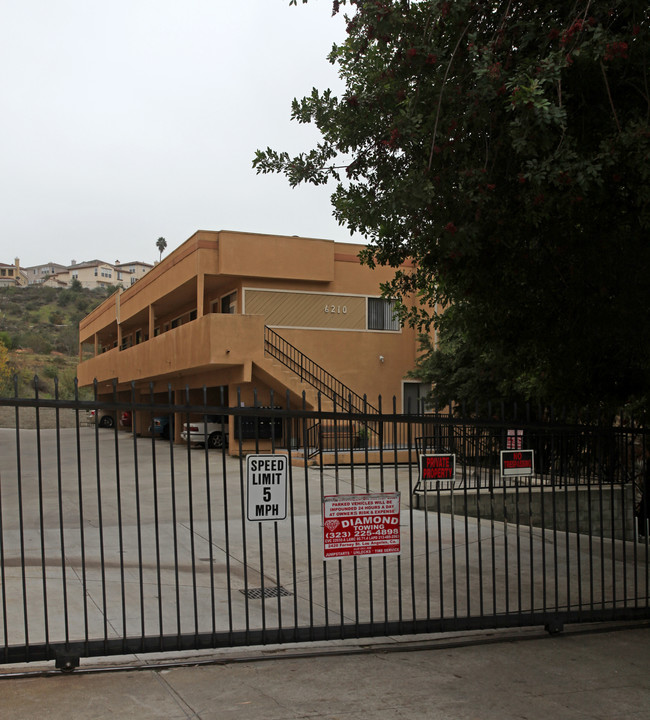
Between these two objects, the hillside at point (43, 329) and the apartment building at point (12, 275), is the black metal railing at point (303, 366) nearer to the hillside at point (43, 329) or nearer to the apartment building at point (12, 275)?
the hillside at point (43, 329)

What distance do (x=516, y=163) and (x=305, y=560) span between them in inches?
239

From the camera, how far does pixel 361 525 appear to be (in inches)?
235

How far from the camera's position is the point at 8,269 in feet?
603

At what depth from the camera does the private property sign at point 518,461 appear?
6.59 meters

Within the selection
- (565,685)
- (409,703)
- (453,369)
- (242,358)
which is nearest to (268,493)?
(409,703)

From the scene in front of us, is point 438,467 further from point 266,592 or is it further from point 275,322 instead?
point 275,322

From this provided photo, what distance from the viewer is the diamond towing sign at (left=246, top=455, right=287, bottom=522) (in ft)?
18.4

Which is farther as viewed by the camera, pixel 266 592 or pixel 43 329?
pixel 43 329

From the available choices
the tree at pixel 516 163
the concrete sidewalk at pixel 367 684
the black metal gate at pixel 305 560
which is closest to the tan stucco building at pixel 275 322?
the black metal gate at pixel 305 560

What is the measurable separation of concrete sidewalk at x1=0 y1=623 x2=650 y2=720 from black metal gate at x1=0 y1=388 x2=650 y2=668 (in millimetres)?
201

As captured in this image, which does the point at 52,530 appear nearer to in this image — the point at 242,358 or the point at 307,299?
the point at 242,358

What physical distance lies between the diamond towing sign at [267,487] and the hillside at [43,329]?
56569 mm

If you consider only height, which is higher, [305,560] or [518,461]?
[518,461]

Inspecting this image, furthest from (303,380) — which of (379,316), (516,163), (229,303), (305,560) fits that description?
(516,163)
